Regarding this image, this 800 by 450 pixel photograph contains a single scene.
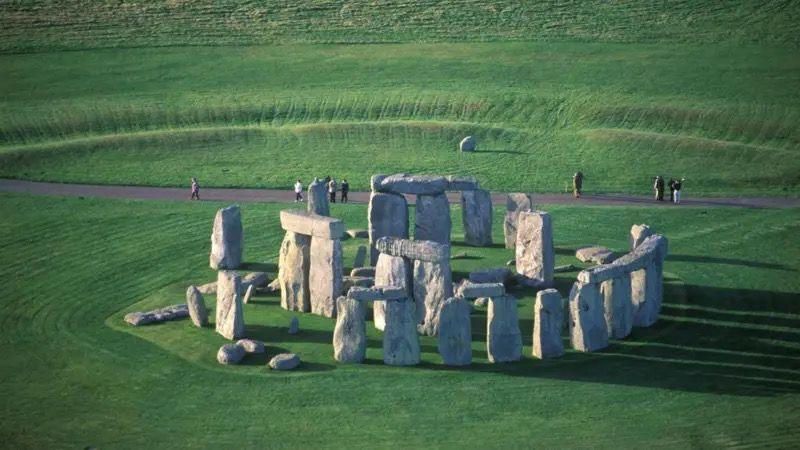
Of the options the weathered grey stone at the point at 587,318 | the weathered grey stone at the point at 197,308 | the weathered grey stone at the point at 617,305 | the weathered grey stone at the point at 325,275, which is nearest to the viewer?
the weathered grey stone at the point at 587,318

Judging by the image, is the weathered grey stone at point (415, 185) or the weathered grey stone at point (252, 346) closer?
the weathered grey stone at point (252, 346)

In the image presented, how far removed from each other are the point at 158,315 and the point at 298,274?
452 cm

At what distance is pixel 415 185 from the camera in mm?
55031

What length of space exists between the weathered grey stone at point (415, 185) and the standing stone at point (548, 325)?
31.8ft

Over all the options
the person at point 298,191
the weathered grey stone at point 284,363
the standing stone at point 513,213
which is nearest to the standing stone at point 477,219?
the standing stone at point 513,213

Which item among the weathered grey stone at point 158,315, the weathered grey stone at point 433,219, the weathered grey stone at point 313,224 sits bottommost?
the weathered grey stone at point 158,315

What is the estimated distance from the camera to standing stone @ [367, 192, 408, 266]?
182 ft

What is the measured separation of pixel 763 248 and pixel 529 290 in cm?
1084

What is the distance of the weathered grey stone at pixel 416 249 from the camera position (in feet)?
158

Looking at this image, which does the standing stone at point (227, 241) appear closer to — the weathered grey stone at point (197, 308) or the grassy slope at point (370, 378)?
the grassy slope at point (370, 378)

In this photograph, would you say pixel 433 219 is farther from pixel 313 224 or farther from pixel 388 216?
pixel 313 224

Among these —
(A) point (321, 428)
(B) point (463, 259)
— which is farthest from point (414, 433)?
(B) point (463, 259)

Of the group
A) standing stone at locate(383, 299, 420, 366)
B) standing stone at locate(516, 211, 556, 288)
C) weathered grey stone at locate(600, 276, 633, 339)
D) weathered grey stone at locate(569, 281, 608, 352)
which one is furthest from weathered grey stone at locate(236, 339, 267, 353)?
standing stone at locate(516, 211, 556, 288)

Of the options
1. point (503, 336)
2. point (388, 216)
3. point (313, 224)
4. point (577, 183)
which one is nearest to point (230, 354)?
point (313, 224)
